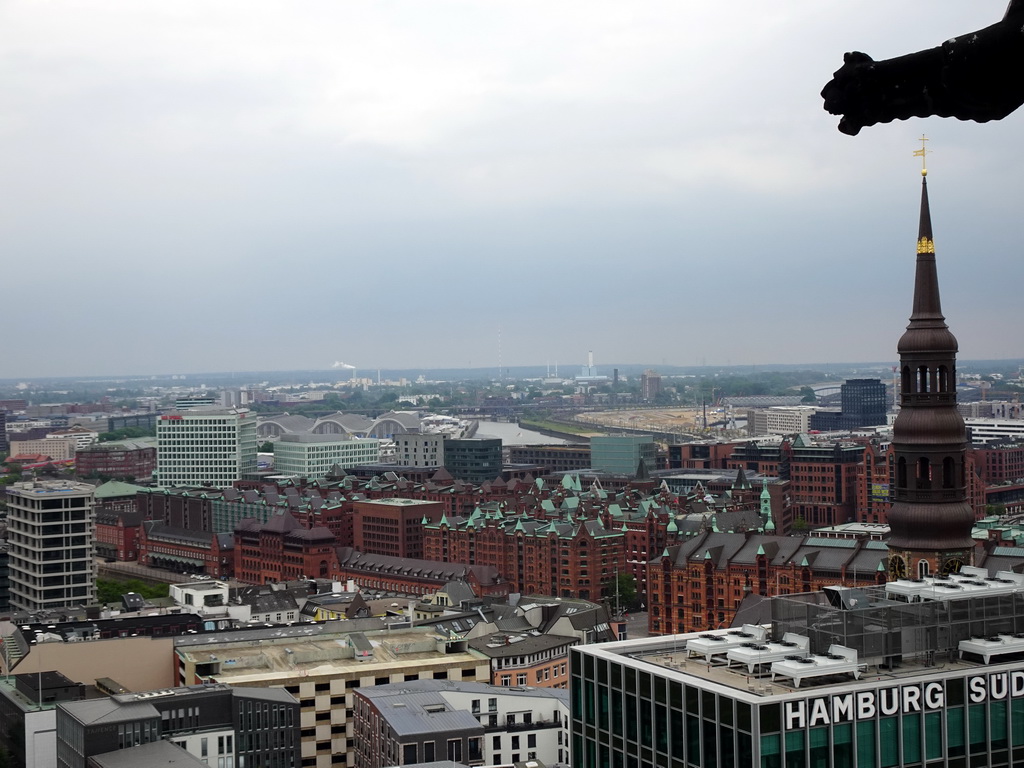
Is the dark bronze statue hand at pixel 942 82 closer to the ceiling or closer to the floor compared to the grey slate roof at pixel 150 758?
closer to the ceiling

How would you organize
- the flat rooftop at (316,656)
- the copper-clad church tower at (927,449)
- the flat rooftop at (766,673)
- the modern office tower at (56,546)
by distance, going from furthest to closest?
the modern office tower at (56,546) → the flat rooftop at (316,656) → the copper-clad church tower at (927,449) → the flat rooftop at (766,673)

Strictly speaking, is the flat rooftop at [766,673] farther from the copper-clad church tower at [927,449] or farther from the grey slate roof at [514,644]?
the grey slate roof at [514,644]

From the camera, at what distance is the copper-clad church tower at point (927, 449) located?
183ft

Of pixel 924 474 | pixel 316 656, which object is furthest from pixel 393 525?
pixel 924 474

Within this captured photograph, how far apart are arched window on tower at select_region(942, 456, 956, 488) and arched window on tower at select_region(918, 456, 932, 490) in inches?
21.8

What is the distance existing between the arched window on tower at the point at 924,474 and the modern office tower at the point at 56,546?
7651 cm

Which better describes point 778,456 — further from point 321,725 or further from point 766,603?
point 321,725

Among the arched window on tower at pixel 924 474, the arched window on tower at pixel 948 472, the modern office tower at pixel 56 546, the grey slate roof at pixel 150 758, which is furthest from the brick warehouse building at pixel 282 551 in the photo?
the arched window on tower at pixel 948 472

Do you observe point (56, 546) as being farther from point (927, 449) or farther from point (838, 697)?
point (838, 697)

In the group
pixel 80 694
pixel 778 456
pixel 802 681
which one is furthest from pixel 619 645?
pixel 778 456

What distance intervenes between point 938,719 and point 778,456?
165521 millimetres

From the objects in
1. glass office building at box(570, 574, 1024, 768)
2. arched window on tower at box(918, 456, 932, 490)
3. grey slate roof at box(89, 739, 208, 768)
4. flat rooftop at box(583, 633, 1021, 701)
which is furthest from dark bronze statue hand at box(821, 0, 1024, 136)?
grey slate roof at box(89, 739, 208, 768)

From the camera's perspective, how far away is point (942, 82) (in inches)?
279

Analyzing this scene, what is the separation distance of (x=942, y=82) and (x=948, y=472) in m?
52.5
